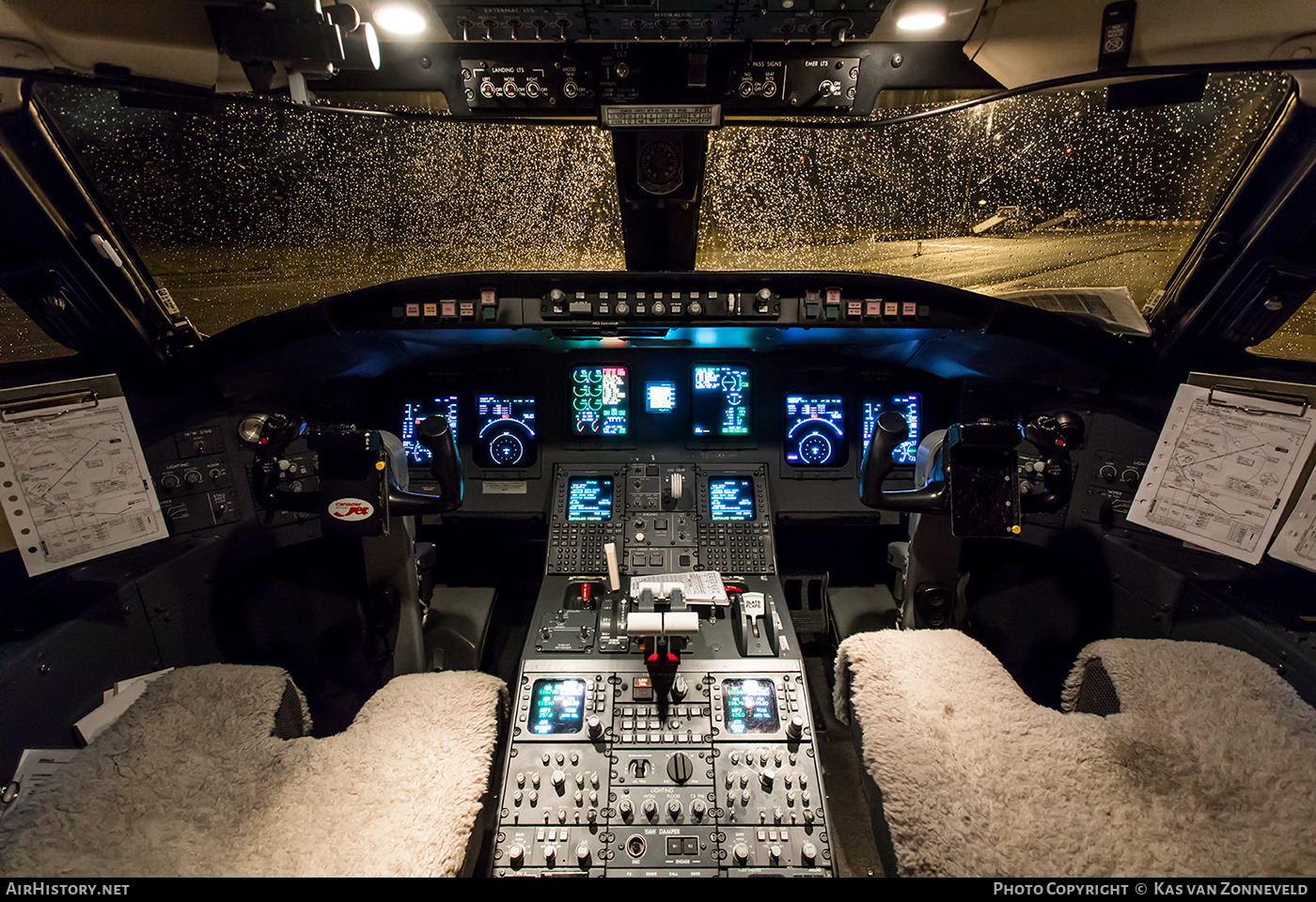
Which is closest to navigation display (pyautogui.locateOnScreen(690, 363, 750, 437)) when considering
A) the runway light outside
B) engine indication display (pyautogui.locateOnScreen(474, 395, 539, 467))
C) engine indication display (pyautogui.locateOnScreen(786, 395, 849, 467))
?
engine indication display (pyautogui.locateOnScreen(786, 395, 849, 467))

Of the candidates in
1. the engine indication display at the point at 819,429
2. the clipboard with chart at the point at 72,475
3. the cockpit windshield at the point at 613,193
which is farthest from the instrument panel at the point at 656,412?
the clipboard with chart at the point at 72,475

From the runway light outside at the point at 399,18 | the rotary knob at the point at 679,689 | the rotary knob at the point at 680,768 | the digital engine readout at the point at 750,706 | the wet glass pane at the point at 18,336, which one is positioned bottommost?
the rotary knob at the point at 680,768

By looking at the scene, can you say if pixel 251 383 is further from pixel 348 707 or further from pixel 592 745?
pixel 592 745

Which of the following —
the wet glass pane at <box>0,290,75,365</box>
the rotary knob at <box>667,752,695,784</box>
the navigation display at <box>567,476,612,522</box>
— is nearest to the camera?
the rotary knob at <box>667,752,695,784</box>

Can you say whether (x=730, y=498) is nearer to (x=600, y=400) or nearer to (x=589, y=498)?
(x=589, y=498)

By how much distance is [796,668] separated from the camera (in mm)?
1756

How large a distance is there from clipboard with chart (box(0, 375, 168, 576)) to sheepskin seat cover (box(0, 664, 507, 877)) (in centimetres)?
50

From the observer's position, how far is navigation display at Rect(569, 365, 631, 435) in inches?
98.6

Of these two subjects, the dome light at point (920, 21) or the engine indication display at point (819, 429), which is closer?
the dome light at point (920, 21)

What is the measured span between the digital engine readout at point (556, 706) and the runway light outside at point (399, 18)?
6.14 feet

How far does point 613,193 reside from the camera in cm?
223

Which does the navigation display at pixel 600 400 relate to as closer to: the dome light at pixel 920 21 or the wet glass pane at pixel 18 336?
the dome light at pixel 920 21

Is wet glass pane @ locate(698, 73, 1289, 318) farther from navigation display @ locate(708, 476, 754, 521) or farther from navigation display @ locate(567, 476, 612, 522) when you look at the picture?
navigation display @ locate(567, 476, 612, 522)

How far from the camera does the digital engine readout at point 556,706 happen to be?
1622mm
